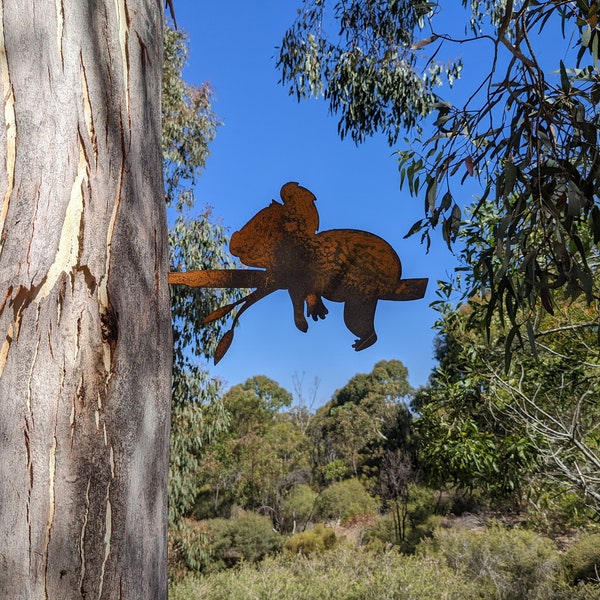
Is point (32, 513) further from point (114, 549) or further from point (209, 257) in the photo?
point (209, 257)

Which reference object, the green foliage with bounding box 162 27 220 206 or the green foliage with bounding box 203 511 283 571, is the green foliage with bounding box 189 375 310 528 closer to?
the green foliage with bounding box 203 511 283 571

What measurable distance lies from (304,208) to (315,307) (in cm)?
15

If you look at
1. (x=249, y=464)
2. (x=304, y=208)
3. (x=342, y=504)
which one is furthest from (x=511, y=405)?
(x=342, y=504)

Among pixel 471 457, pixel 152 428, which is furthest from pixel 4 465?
pixel 471 457

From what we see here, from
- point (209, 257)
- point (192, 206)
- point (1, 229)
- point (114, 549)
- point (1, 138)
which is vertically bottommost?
point (114, 549)

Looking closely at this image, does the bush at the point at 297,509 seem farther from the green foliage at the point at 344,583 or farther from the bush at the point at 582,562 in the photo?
the bush at the point at 582,562

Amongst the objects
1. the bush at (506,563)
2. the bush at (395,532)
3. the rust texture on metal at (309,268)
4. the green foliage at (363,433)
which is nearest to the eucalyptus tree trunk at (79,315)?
the rust texture on metal at (309,268)

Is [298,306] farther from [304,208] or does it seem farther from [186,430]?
[186,430]

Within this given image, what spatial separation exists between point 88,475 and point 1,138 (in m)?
0.39

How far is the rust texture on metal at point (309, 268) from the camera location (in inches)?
38.1

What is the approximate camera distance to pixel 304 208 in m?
0.97

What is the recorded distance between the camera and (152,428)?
0.79 metres

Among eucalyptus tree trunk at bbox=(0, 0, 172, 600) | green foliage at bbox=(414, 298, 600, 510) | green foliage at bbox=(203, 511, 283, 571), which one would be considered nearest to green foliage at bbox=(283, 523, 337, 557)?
green foliage at bbox=(203, 511, 283, 571)

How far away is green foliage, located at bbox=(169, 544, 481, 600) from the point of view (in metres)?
6.10
